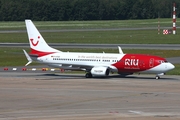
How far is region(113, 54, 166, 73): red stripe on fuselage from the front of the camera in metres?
66.1

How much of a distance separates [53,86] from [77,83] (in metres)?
3.88

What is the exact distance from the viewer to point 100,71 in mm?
67312

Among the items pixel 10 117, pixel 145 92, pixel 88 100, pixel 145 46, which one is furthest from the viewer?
pixel 145 46

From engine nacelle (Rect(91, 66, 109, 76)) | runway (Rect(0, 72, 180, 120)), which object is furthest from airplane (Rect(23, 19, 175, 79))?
runway (Rect(0, 72, 180, 120))

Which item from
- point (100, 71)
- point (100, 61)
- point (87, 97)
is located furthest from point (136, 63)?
point (87, 97)

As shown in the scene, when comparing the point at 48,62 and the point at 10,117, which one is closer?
the point at 10,117

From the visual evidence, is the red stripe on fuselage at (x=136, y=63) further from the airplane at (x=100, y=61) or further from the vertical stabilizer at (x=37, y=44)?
the vertical stabilizer at (x=37, y=44)

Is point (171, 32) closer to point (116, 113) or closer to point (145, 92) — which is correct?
point (145, 92)

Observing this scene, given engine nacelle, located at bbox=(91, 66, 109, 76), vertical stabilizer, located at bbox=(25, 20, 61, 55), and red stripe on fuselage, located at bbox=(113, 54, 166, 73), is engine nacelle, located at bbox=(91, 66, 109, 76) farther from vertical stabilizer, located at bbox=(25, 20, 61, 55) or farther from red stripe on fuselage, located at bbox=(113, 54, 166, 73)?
vertical stabilizer, located at bbox=(25, 20, 61, 55)

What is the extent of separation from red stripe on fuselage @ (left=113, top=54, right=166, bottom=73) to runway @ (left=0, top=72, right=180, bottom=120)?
1.26 m

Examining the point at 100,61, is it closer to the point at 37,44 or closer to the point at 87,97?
the point at 37,44

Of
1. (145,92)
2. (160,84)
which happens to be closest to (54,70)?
(160,84)

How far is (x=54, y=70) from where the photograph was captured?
7812 centimetres

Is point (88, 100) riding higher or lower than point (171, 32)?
lower
